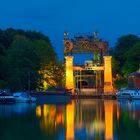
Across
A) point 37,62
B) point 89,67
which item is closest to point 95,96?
point 89,67

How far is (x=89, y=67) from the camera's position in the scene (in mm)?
105250

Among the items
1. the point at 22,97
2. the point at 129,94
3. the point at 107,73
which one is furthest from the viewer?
the point at 107,73

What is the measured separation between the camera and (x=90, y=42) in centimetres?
10756

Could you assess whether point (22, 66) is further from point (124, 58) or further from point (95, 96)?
point (124, 58)

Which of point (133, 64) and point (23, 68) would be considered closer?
point (23, 68)

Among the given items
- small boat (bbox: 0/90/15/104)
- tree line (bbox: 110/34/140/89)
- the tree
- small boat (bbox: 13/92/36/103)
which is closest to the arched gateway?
tree line (bbox: 110/34/140/89)

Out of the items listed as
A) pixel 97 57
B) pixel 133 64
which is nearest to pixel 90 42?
pixel 97 57

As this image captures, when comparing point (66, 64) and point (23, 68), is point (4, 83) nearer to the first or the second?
point (23, 68)

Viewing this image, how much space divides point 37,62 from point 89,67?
50.3 feet

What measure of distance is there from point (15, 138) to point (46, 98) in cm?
5484

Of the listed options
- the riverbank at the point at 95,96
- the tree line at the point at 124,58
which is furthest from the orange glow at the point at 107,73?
the tree line at the point at 124,58

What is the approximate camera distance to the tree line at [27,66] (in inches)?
3275

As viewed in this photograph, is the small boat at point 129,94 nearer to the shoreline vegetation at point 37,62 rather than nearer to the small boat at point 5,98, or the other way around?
the shoreline vegetation at point 37,62

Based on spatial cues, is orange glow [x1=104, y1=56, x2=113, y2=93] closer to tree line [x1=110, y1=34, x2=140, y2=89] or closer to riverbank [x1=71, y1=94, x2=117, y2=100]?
riverbank [x1=71, y1=94, x2=117, y2=100]
